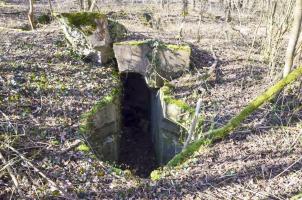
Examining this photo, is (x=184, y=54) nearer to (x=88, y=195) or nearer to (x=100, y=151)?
(x=100, y=151)

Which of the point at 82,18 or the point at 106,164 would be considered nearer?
the point at 106,164

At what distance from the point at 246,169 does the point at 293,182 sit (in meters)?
0.78

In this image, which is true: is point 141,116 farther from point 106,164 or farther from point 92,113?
point 106,164

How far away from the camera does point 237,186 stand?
549cm

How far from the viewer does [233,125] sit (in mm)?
6594

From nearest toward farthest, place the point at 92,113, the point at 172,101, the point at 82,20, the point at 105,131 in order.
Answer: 1. the point at 92,113
2. the point at 172,101
3. the point at 105,131
4. the point at 82,20

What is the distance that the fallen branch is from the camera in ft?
21.1

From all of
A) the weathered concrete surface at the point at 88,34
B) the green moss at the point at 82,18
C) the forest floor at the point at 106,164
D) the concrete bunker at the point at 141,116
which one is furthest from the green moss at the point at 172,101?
the green moss at the point at 82,18

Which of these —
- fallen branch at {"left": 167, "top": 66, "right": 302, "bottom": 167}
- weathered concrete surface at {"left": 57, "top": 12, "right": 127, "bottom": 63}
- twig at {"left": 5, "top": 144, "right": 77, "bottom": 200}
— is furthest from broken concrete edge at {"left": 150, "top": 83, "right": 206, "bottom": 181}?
weathered concrete surface at {"left": 57, "top": 12, "right": 127, "bottom": 63}

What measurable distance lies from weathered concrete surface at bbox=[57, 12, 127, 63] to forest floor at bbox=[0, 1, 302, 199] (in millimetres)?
356

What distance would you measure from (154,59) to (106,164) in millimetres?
4796

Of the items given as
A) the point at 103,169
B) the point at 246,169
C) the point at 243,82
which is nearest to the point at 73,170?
the point at 103,169

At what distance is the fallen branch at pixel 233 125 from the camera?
6434mm

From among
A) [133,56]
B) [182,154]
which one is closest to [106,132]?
[133,56]
